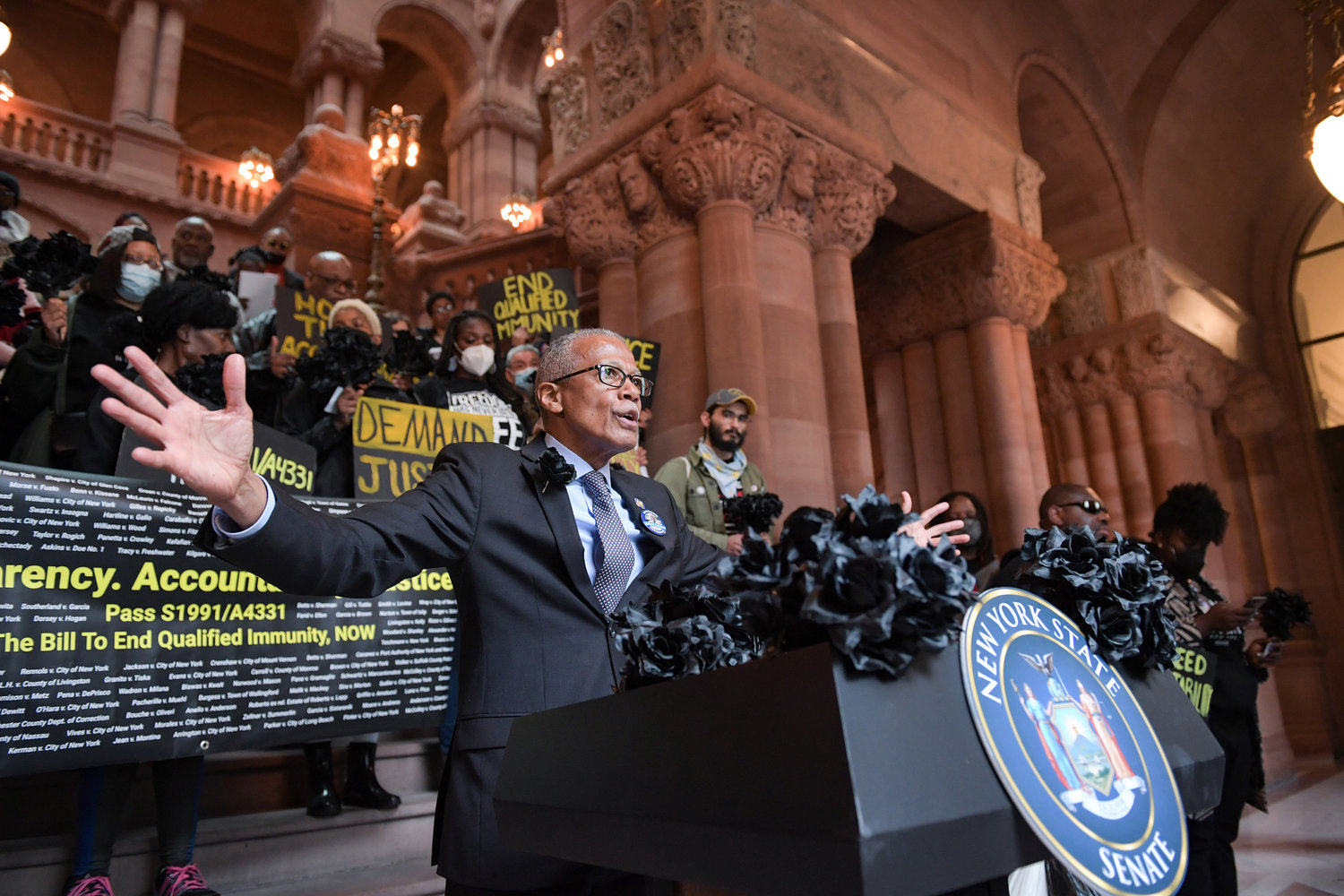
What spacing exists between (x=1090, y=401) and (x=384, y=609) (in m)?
10.5

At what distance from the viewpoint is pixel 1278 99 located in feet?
40.3

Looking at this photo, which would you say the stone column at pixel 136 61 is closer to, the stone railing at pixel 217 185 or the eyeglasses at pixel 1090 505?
the stone railing at pixel 217 185

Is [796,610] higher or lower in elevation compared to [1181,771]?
higher

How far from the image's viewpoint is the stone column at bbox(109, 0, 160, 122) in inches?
701

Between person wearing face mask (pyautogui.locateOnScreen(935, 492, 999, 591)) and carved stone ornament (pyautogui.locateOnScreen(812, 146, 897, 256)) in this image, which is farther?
carved stone ornament (pyautogui.locateOnScreen(812, 146, 897, 256))

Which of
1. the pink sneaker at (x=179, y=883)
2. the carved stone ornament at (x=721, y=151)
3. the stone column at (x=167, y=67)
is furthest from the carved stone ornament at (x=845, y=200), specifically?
the stone column at (x=167, y=67)

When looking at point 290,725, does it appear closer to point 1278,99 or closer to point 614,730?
point 614,730

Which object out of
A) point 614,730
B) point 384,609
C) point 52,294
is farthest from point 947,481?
point 614,730

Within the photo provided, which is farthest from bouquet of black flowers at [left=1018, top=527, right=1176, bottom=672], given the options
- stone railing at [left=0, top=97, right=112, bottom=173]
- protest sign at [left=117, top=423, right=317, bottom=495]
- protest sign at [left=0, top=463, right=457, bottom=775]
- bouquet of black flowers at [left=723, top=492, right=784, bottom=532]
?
stone railing at [left=0, top=97, right=112, bottom=173]

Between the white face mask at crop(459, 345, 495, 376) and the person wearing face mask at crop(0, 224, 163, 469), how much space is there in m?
1.79

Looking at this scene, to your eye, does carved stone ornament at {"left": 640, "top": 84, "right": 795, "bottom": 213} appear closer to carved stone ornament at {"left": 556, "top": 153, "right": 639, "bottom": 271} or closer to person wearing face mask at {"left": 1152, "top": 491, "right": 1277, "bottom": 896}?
carved stone ornament at {"left": 556, "top": 153, "right": 639, "bottom": 271}

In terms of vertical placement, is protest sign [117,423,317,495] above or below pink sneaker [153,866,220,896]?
above

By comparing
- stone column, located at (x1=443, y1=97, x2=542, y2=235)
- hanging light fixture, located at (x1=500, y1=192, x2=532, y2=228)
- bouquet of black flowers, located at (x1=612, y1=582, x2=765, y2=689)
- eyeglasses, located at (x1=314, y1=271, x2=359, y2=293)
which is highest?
stone column, located at (x1=443, y1=97, x2=542, y2=235)

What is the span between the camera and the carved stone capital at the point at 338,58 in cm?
1773
